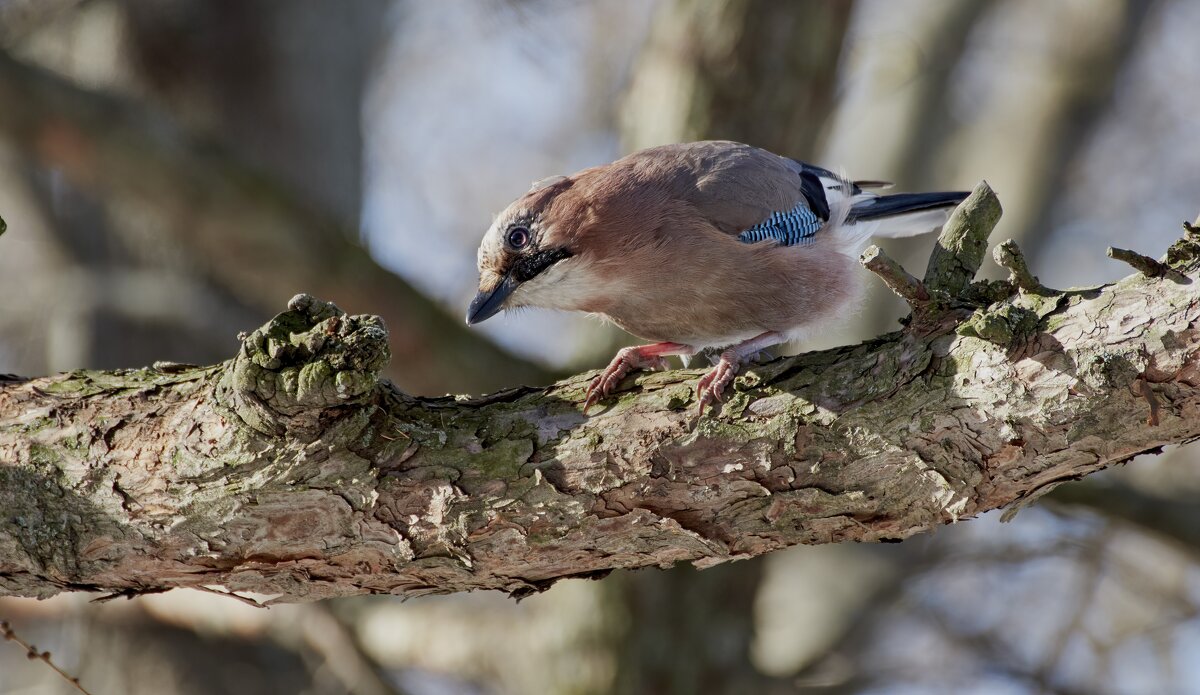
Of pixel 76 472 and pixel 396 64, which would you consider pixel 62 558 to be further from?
pixel 396 64

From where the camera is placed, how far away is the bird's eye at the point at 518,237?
175 inches

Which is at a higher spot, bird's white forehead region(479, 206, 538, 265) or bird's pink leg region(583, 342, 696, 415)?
bird's white forehead region(479, 206, 538, 265)

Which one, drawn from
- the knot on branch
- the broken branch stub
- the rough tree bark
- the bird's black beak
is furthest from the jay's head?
the broken branch stub

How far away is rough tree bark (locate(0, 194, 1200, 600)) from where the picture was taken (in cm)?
285

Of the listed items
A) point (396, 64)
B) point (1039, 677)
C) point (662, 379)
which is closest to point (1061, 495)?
point (1039, 677)

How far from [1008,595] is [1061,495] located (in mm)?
4836

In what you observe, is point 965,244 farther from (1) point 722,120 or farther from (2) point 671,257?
(1) point 722,120

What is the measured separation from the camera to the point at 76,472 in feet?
10.2

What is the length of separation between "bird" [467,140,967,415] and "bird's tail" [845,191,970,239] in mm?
551

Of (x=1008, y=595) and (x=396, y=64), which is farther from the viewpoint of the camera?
(x=396, y=64)

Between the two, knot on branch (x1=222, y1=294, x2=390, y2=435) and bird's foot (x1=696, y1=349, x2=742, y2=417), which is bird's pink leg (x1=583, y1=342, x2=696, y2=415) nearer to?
bird's foot (x1=696, y1=349, x2=742, y2=417)

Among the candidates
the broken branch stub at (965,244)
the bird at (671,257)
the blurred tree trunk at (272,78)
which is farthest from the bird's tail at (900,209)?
the blurred tree trunk at (272,78)

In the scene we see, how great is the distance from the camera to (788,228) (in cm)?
486

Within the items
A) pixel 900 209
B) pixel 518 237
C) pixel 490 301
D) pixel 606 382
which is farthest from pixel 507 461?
pixel 900 209
